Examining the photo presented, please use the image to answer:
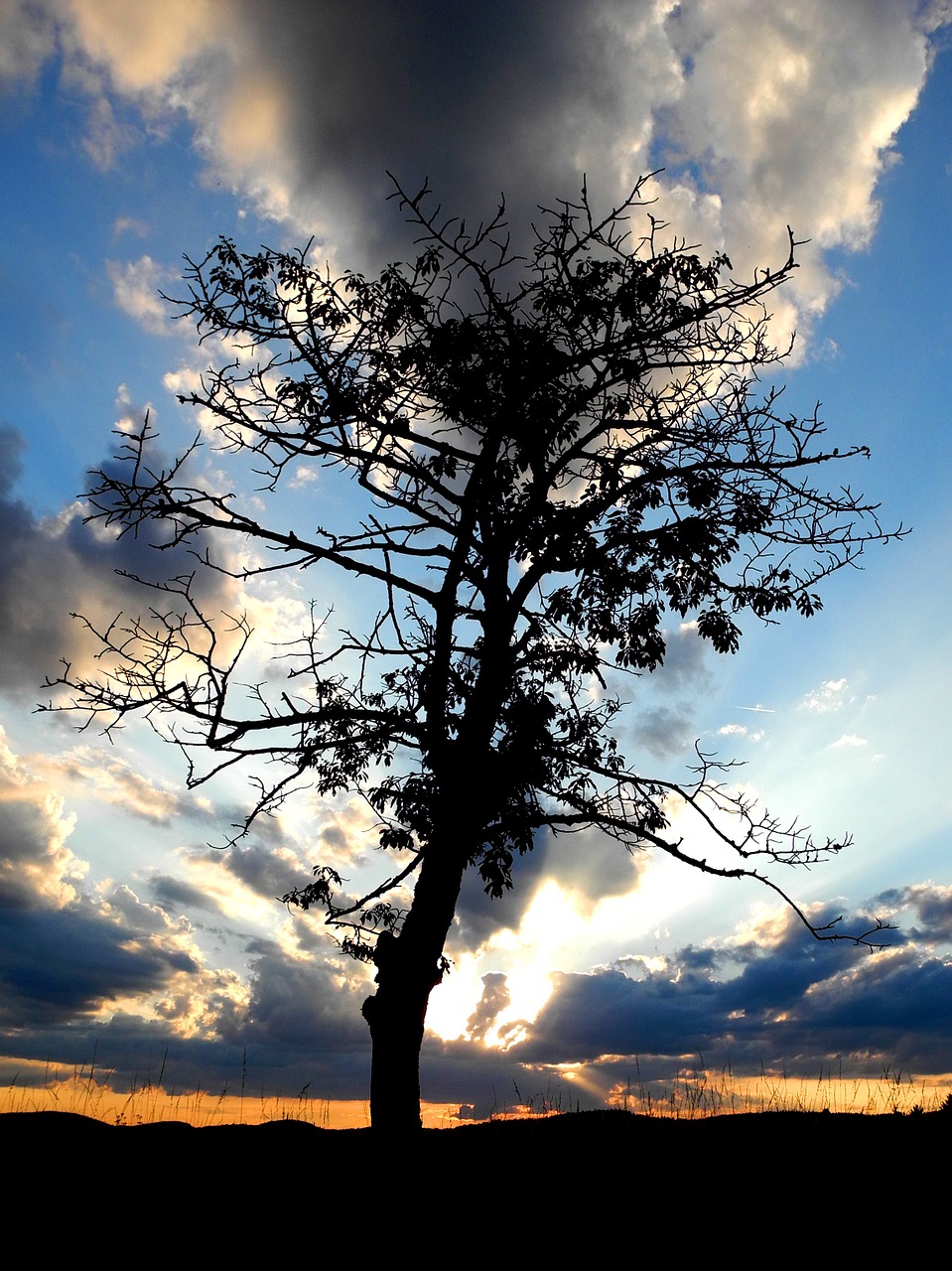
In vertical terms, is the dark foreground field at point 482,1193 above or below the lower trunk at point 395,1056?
below

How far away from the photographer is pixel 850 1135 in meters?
6.71

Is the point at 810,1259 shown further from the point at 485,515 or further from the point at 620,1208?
the point at 485,515

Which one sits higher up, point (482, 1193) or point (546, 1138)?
point (546, 1138)

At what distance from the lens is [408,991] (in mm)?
8062

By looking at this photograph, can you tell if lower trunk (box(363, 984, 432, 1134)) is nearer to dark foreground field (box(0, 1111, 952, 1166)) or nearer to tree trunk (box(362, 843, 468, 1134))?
tree trunk (box(362, 843, 468, 1134))

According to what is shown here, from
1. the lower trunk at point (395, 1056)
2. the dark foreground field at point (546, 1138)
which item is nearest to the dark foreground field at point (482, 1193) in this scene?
the dark foreground field at point (546, 1138)

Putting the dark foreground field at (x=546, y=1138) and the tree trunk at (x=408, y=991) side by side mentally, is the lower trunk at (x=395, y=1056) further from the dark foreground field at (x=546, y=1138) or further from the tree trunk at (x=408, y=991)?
the dark foreground field at (x=546, y=1138)

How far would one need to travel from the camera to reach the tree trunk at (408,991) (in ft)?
25.6

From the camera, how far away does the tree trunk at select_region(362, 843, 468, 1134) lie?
25.6 ft

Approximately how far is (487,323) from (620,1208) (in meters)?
7.88

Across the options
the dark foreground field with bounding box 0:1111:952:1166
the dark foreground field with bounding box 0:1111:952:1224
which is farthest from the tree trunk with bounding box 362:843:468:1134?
the dark foreground field with bounding box 0:1111:952:1224

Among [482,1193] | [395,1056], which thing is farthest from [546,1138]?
[482,1193]

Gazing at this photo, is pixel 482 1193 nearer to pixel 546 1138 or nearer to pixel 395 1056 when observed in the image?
pixel 546 1138

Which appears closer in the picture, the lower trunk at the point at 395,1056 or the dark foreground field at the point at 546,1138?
the dark foreground field at the point at 546,1138
